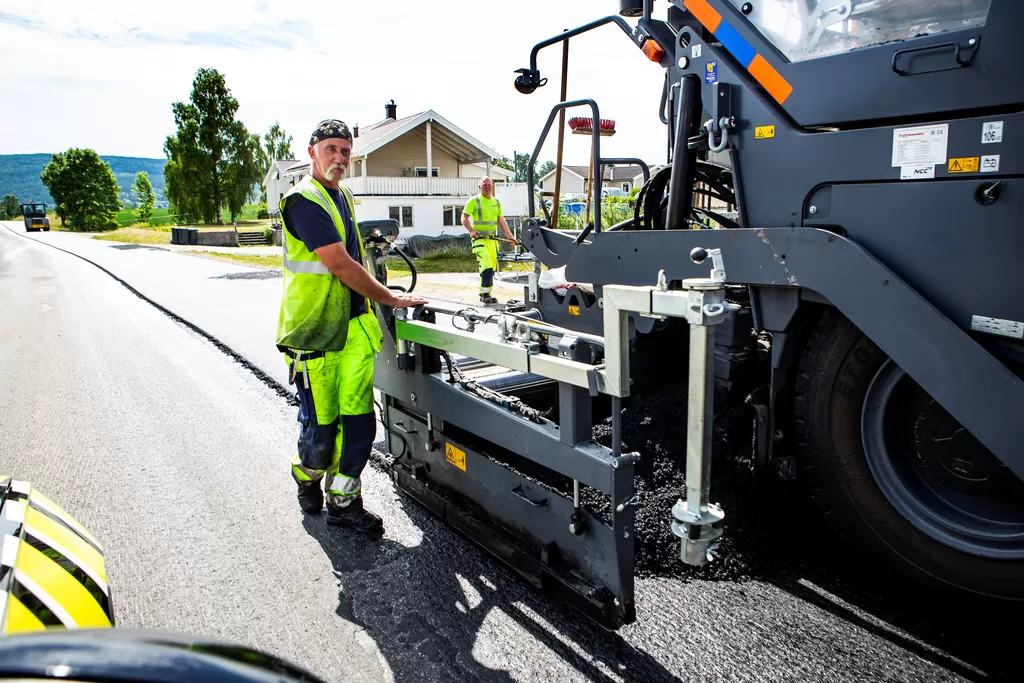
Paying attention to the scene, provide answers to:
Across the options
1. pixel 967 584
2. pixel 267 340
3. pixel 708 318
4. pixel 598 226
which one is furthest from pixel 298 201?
pixel 267 340

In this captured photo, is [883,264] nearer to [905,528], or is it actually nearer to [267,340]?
[905,528]

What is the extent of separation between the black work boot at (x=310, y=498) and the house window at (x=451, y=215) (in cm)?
3097

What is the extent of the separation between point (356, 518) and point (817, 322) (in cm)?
233

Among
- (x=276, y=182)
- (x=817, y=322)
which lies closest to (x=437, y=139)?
(x=276, y=182)

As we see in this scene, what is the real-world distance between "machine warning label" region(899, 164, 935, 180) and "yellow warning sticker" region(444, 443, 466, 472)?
2169 millimetres

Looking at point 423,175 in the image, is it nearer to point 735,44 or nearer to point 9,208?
point 735,44

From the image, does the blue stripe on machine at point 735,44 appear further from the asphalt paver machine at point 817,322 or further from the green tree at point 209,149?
the green tree at point 209,149

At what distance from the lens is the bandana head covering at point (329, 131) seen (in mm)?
3451

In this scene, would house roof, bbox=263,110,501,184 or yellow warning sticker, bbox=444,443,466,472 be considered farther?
house roof, bbox=263,110,501,184

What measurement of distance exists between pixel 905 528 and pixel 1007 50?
69.3 inches

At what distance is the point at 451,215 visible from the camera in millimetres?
34344

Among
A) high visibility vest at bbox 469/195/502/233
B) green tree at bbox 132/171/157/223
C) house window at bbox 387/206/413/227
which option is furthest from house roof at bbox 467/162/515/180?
green tree at bbox 132/171/157/223

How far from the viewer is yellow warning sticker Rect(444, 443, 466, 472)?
3418 millimetres

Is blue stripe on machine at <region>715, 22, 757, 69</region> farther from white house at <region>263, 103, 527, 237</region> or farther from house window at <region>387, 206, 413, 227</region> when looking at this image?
house window at <region>387, 206, 413, 227</region>
